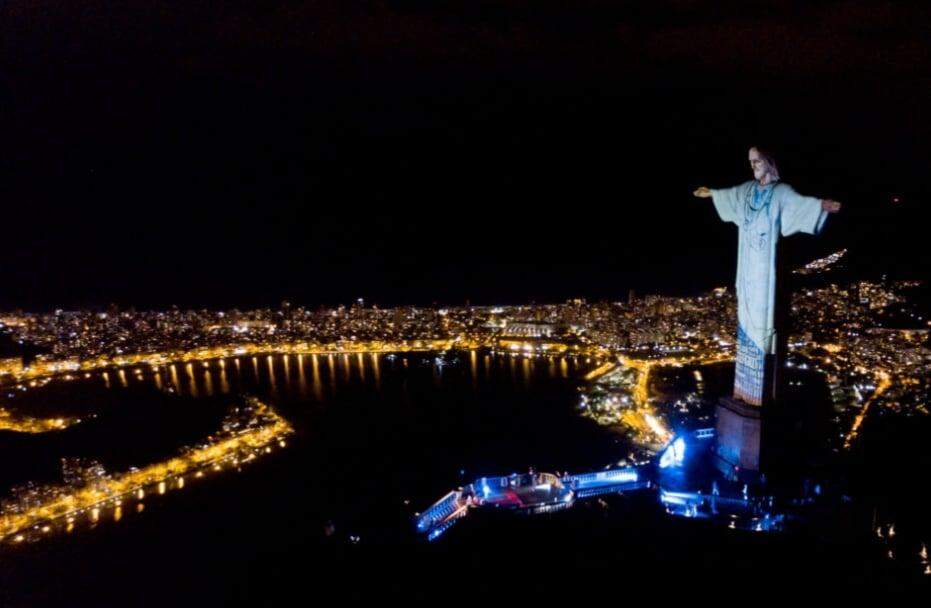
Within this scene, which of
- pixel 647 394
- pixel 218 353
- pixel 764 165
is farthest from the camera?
pixel 218 353

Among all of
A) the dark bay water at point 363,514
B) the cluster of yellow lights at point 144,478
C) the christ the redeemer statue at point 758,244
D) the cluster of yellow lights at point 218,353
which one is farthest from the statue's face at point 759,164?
the cluster of yellow lights at point 218,353

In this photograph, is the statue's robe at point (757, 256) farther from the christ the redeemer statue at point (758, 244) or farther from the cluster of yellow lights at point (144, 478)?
the cluster of yellow lights at point (144, 478)

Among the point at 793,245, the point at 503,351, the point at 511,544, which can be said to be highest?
the point at 793,245

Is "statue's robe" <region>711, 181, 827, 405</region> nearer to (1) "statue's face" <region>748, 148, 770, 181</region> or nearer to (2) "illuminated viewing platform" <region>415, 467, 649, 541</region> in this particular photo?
(1) "statue's face" <region>748, 148, 770, 181</region>

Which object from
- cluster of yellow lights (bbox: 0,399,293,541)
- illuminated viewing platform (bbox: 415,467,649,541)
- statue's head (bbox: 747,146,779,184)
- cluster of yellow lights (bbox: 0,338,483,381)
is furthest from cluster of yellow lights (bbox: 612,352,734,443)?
cluster of yellow lights (bbox: 0,399,293,541)

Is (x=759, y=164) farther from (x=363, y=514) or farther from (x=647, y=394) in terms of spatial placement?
(x=647, y=394)

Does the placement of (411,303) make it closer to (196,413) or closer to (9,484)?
(196,413)

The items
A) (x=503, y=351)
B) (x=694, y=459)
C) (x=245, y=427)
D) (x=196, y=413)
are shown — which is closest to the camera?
(x=694, y=459)

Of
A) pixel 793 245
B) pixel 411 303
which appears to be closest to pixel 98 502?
pixel 793 245

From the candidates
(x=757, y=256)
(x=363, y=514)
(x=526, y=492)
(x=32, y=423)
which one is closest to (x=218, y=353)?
(x=32, y=423)
